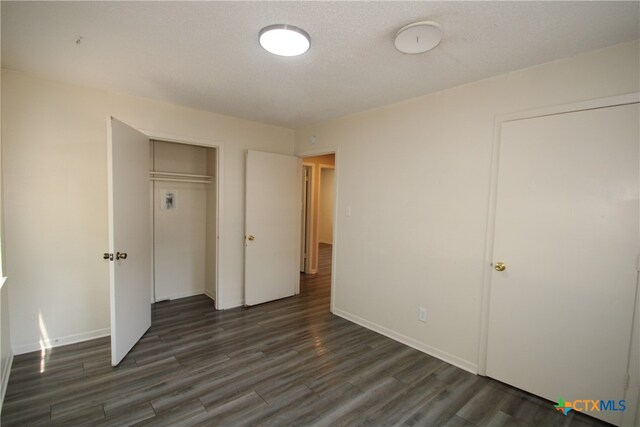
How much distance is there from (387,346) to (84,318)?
3.02 m

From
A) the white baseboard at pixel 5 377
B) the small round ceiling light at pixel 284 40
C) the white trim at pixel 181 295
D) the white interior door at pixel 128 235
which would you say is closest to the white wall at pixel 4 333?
the white baseboard at pixel 5 377

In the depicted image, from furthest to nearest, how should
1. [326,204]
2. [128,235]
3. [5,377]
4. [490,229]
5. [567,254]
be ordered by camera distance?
[326,204] → [128,235] → [490,229] → [5,377] → [567,254]

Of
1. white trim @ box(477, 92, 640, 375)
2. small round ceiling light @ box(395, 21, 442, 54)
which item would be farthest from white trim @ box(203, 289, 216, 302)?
small round ceiling light @ box(395, 21, 442, 54)

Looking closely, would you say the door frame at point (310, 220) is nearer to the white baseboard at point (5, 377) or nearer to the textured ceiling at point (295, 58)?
the textured ceiling at point (295, 58)

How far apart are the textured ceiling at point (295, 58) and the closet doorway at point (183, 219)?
1216mm

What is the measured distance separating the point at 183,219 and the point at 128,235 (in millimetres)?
1502

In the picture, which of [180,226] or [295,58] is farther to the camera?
[180,226]

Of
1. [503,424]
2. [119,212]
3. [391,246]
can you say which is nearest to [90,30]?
[119,212]

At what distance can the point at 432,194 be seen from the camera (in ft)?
9.14

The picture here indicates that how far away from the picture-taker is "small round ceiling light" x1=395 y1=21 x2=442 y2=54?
168 centimetres

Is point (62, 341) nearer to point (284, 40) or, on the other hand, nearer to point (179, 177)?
point (179, 177)

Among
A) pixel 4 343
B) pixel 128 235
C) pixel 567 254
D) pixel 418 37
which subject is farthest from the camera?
pixel 128 235

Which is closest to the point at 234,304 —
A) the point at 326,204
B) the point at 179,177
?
the point at 179,177

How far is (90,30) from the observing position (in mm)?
1822
